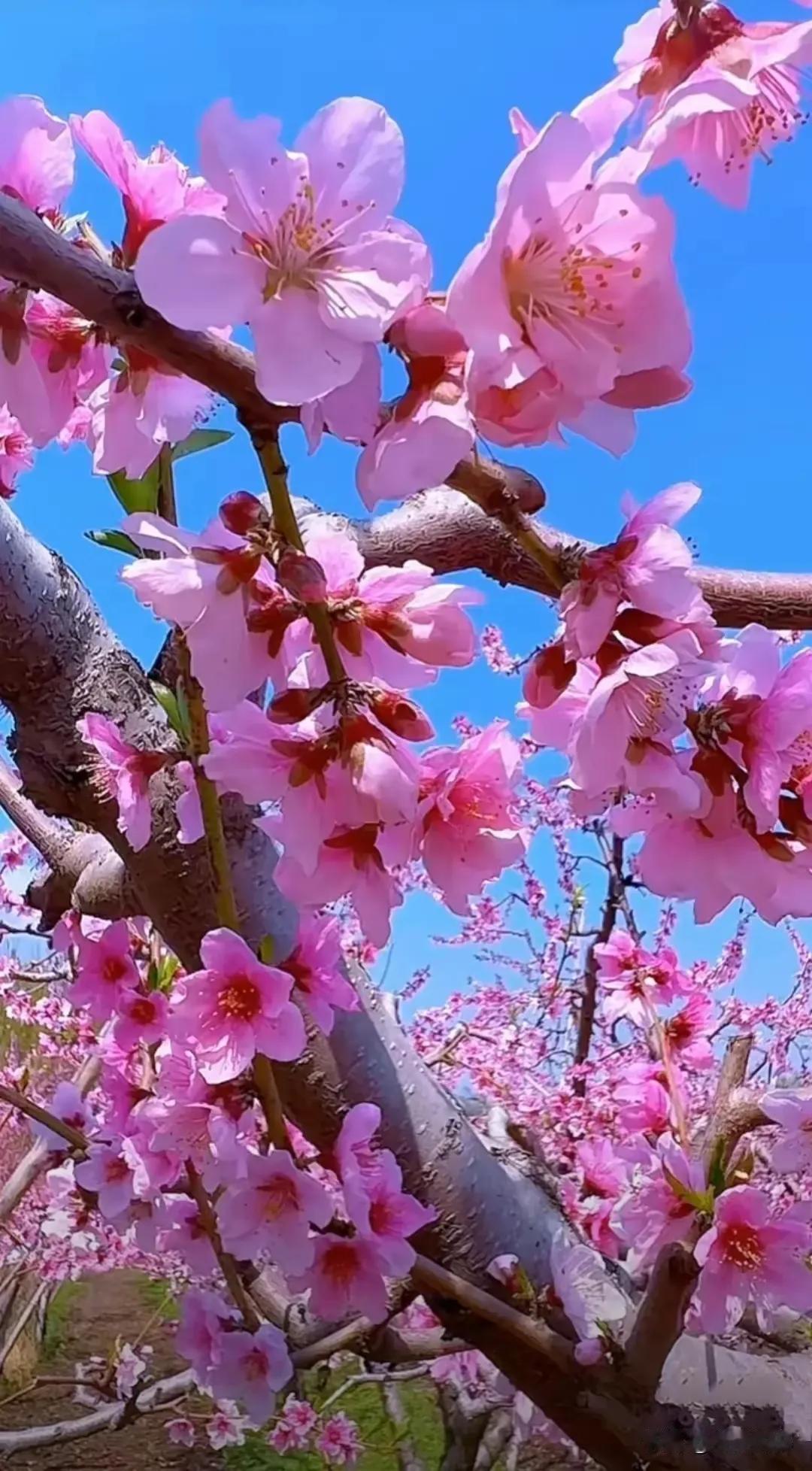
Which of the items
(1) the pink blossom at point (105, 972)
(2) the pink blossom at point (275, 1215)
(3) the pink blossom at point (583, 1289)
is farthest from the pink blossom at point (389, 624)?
(3) the pink blossom at point (583, 1289)

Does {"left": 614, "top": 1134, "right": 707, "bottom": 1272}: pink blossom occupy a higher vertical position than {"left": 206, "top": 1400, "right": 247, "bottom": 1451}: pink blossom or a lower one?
higher

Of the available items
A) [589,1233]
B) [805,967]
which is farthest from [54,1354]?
[589,1233]

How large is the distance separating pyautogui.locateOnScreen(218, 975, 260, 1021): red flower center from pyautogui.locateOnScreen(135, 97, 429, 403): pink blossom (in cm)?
51

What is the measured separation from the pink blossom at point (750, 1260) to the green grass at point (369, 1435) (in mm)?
3156

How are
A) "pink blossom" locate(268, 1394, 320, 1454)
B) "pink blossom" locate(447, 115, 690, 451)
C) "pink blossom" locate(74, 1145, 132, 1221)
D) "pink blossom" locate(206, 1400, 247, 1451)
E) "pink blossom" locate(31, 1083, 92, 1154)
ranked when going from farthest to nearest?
"pink blossom" locate(206, 1400, 247, 1451) → "pink blossom" locate(268, 1394, 320, 1454) → "pink blossom" locate(31, 1083, 92, 1154) → "pink blossom" locate(74, 1145, 132, 1221) → "pink blossom" locate(447, 115, 690, 451)

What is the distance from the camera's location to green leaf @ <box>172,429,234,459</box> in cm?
62

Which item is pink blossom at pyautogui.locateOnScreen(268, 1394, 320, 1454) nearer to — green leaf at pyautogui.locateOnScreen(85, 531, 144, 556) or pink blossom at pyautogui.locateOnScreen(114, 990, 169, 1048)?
pink blossom at pyautogui.locateOnScreen(114, 990, 169, 1048)

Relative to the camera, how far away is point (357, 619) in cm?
53

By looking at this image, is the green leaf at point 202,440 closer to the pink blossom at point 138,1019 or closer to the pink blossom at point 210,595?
the pink blossom at point 210,595

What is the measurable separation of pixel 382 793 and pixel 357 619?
91mm

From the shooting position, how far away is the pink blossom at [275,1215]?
879 millimetres

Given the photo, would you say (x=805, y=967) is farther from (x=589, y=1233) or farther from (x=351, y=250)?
(x=351, y=250)

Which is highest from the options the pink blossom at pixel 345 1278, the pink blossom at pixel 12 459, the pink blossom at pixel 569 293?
the pink blossom at pixel 12 459

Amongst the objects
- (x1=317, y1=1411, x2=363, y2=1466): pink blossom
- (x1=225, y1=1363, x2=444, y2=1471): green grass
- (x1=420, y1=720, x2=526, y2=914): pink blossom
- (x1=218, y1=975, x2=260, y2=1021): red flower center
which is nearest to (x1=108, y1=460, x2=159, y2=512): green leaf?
(x1=420, y1=720, x2=526, y2=914): pink blossom
